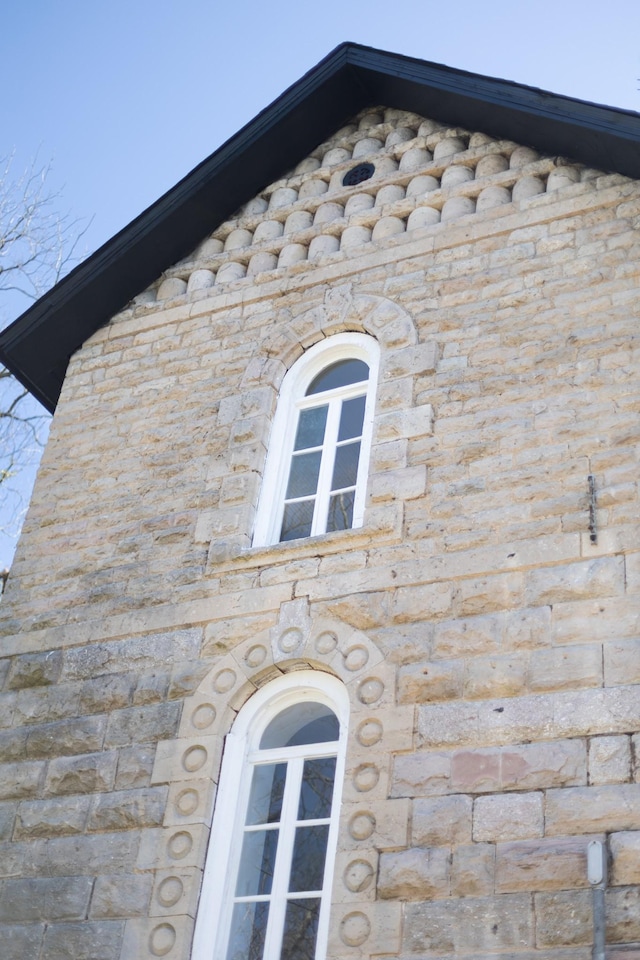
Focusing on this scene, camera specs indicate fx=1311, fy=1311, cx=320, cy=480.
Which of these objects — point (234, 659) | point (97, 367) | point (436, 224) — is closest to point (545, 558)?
point (234, 659)

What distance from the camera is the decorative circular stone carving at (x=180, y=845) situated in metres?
7.38

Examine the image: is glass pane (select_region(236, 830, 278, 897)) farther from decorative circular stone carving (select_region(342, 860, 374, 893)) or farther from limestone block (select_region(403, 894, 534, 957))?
limestone block (select_region(403, 894, 534, 957))

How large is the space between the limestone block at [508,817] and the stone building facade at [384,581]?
14 millimetres

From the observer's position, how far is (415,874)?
667 centimetres

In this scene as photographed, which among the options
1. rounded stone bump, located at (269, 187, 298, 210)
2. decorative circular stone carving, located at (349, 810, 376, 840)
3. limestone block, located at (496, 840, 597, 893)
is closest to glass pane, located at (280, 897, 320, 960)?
decorative circular stone carving, located at (349, 810, 376, 840)

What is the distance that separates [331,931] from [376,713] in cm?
123

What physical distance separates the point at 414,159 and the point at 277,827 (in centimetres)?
564

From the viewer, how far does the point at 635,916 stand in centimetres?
609

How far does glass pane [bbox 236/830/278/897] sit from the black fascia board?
513cm

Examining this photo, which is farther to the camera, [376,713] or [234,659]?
[234,659]

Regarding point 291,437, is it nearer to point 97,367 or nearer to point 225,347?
point 225,347

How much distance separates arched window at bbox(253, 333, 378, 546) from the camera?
884 cm

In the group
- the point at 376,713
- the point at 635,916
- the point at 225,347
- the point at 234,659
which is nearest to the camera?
the point at 635,916

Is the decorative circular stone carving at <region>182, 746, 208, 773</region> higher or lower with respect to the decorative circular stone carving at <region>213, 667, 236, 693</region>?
lower
